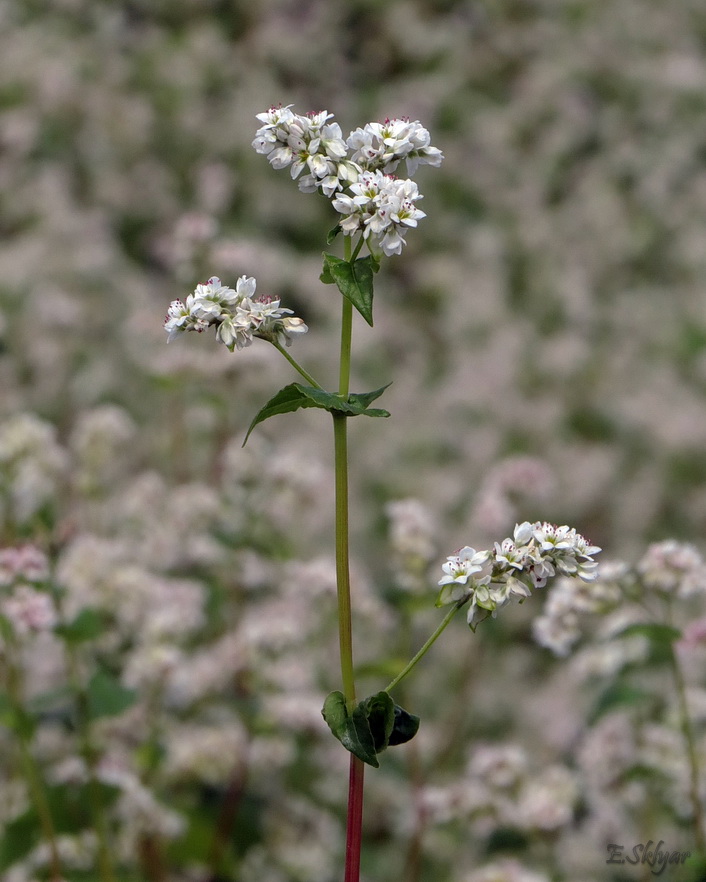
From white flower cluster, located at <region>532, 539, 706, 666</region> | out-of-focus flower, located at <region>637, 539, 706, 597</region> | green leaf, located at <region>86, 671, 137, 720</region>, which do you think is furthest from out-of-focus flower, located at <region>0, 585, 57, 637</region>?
out-of-focus flower, located at <region>637, 539, 706, 597</region>

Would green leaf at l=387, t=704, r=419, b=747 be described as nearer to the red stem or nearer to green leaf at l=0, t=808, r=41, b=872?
the red stem

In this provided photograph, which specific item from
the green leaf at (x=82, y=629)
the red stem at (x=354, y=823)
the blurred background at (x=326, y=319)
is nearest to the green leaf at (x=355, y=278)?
the red stem at (x=354, y=823)

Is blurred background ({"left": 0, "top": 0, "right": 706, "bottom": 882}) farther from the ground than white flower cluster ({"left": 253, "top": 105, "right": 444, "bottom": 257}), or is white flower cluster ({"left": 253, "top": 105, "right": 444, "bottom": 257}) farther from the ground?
blurred background ({"left": 0, "top": 0, "right": 706, "bottom": 882})

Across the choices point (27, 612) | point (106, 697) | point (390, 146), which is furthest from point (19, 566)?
point (390, 146)

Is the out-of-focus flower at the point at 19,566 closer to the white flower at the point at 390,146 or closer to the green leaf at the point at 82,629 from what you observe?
the green leaf at the point at 82,629

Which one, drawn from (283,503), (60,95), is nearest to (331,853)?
(283,503)

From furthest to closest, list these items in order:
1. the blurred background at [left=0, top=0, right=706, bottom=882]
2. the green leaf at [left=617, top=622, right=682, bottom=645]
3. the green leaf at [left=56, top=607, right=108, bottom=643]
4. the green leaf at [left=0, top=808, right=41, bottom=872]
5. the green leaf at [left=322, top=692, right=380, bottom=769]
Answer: the blurred background at [left=0, top=0, right=706, bottom=882]
the green leaf at [left=0, top=808, right=41, bottom=872]
the green leaf at [left=56, top=607, right=108, bottom=643]
the green leaf at [left=617, top=622, right=682, bottom=645]
the green leaf at [left=322, top=692, right=380, bottom=769]
